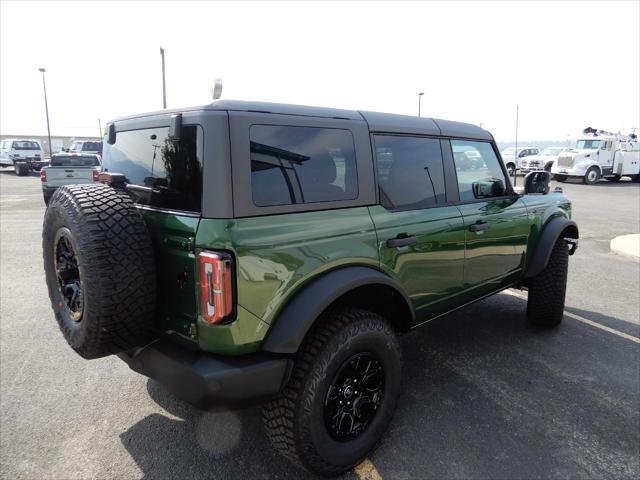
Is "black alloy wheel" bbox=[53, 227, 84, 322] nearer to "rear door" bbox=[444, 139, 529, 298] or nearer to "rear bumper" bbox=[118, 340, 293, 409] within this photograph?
"rear bumper" bbox=[118, 340, 293, 409]

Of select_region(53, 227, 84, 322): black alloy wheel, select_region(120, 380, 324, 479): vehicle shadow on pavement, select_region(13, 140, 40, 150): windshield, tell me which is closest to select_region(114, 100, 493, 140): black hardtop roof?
select_region(53, 227, 84, 322): black alloy wheel

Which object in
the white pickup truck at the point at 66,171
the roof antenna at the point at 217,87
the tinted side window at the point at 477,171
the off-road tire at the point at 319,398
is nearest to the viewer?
the off-road tire at the point at 319,398

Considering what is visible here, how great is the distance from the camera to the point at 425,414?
305 centimetres

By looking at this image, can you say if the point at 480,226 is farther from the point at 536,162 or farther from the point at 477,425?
the point at 536,162

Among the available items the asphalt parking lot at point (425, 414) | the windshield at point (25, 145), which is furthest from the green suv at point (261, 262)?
the windshield at point (25, 145)

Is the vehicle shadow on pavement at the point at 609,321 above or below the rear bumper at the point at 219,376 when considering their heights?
below

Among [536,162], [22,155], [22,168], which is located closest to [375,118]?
[536,162]

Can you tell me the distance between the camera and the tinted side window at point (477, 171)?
3516 mm

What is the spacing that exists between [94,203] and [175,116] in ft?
1.87

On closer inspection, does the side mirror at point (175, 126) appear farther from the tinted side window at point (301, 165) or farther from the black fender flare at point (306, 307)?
the black fender flare at point (306, 307)

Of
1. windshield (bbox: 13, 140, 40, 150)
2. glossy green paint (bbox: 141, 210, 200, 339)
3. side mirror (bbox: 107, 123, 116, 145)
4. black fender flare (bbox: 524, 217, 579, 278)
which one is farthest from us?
windshield (bbox: 13, 140, 40, 150)

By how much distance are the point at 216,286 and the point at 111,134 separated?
5.34 ft

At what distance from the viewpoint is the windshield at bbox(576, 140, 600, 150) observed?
79.3 ft

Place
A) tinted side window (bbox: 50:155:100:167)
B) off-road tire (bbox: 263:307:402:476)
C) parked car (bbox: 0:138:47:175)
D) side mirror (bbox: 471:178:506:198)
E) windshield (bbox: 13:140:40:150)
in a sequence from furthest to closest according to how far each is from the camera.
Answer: windshield (bbox: 13:140:40:150) → parked car (bbox: 0:138:47:175) → tinted side window (bbox: 50:155:100:167) → side mirror (bbox: 471:178:506:198) → off-road tire (bbox: 263:307:402:476)
